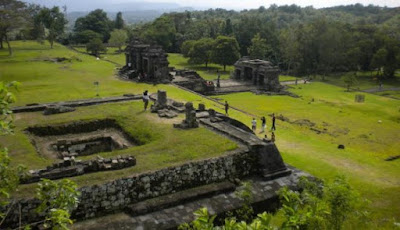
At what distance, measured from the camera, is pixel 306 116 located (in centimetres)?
3519

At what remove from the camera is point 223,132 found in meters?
19.0

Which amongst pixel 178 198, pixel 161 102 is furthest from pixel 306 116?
pixel 178 198

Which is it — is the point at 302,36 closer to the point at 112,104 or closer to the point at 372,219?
the point at 112,104

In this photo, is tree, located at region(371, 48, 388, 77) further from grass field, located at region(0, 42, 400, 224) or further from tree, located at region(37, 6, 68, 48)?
tree, located at region(37, 6, 68, 48)

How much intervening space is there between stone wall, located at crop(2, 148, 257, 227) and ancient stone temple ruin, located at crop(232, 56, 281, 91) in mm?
A: 32202

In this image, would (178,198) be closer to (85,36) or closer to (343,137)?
(343,137)

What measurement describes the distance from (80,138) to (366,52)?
201 feet

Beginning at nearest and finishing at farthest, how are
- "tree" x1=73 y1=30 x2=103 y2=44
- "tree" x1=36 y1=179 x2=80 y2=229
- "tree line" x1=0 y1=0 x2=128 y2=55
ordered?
1. "tree" x1=36 y1=179 x2=80 y2=229
2. "tree line" x1=0 y1=0 x2=128 y2=55
3. "tree" x1=73 y1=30 x2=103 y2=44

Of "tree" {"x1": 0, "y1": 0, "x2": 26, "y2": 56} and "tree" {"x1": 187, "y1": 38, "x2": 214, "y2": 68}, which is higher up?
"tree" {"x1": 0, "y1": 0, "x2": 26, "y2": 56}

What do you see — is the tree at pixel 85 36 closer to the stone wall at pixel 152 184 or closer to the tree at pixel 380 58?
the tree at pixel 380 58

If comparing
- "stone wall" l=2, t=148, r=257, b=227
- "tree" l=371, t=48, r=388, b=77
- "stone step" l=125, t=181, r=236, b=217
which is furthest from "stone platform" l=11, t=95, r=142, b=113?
"tree" l=371, t=48, r=388, b=77

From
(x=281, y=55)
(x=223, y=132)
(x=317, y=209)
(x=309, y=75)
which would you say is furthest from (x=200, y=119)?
(x=281, y=55)

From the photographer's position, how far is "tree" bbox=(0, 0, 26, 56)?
5553cm

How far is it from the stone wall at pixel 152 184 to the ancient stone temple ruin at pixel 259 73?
32.2 m
